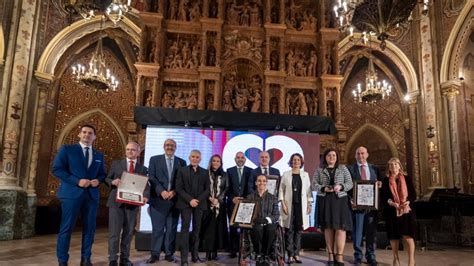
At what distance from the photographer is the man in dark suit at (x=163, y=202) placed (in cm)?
434

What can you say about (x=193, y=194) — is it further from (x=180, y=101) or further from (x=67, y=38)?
(x=67, y=38)

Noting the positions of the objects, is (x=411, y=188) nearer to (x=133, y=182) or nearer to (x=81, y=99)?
(x=133, y=182)

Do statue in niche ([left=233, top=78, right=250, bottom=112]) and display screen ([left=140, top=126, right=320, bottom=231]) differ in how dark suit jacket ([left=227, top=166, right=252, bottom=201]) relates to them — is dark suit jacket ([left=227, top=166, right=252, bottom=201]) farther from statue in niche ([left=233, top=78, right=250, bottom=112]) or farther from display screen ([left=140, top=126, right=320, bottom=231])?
statue in niche ([left=233, top=78, right=250, bottom=112])

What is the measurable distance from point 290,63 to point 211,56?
2.01 m

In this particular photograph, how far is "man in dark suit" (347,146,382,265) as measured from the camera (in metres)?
4.52

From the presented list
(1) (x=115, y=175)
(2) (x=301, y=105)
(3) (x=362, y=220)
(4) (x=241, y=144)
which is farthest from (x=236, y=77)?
(1) (x=115, y=175)

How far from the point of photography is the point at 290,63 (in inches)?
347

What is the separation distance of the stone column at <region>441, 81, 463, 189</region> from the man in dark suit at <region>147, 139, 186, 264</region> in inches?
296

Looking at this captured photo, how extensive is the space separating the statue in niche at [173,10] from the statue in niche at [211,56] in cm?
120

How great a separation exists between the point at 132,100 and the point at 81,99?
1609 millimetres

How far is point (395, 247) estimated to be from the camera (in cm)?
423

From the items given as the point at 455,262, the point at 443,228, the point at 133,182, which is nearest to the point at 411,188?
the point at 455,262

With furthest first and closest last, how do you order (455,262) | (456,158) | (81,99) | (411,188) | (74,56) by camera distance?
(81,99) < (74,56) < (456,158) < (455,262) < (411,188)

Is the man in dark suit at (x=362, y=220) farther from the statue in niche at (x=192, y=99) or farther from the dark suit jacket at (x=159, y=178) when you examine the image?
the statue in niche at (x=192, y=99)
